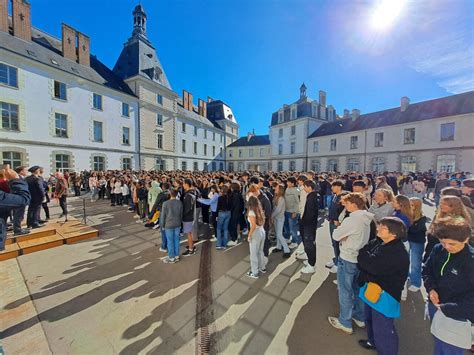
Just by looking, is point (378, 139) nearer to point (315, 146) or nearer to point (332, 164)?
point (332, 164)

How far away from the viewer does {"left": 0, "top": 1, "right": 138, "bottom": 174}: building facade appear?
14273mm

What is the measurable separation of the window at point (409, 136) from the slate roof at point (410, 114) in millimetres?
1048

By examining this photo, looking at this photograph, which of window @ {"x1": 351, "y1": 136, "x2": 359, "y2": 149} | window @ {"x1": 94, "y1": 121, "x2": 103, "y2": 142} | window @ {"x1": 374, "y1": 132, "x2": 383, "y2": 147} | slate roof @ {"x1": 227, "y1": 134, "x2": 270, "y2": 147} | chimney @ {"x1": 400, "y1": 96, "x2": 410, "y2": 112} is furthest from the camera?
slate roof @ {"x1": 227, "y1": 134, "x2": 270, "y2": 147}

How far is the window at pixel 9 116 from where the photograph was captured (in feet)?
45.2

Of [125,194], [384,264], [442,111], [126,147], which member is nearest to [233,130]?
[126,147]

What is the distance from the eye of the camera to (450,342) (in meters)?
1.67

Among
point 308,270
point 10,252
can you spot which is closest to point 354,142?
point 308,270

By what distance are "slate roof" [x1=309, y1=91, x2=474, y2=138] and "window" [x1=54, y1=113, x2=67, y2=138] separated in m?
31.7

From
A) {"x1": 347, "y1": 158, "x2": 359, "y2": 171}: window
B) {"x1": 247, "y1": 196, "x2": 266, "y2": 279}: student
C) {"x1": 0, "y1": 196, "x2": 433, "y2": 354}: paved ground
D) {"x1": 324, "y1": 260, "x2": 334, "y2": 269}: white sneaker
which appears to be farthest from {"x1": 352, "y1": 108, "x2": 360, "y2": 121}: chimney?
{"x1": 247, "y1": 196, "x2": 266, "y2": 279}: student

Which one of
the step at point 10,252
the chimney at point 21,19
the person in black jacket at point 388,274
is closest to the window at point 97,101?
the chimney at point 21,19

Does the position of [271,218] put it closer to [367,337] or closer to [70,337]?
[367,337]

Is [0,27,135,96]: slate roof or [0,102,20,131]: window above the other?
[0,27,135,96]: slate roof

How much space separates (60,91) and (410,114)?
36900 mm

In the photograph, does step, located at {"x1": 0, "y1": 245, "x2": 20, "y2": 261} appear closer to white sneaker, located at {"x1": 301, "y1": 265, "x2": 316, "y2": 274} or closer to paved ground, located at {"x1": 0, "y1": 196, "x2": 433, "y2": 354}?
paved ground, located at {"x1": 0, "y1": 196, "x2": 433, "y2": 354}
